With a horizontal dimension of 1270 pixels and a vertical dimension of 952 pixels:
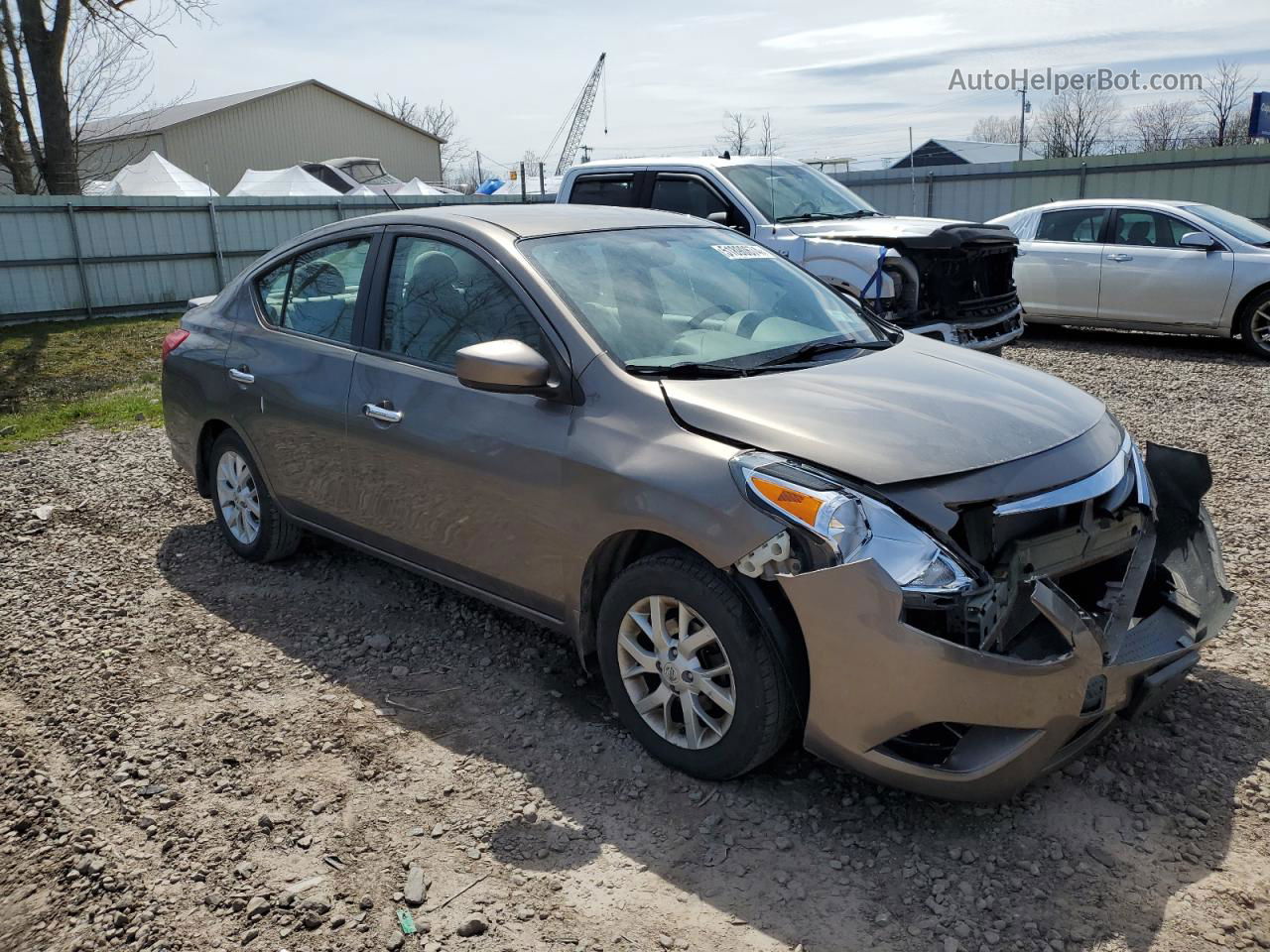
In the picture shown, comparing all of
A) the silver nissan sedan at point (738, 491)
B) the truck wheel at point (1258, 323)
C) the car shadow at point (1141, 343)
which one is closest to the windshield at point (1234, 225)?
the truck wheel at point (1258, 323)

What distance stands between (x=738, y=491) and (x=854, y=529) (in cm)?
35

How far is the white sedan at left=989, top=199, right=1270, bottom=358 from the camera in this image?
10.4 meters

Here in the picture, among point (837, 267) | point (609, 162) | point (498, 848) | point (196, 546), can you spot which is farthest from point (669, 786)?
point (609, 162)

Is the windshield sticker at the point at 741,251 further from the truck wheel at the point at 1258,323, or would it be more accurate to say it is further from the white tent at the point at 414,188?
the white tent at the point at 414,188

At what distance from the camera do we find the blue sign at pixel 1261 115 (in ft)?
94.4

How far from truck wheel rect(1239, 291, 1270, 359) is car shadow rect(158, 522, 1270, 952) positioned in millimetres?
7912

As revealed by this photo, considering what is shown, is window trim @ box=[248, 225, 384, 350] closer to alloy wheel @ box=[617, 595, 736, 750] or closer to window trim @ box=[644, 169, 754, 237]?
alloy wheel @ box=[617, 595, 736, 750]

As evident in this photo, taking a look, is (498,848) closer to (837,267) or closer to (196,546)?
(196,546)

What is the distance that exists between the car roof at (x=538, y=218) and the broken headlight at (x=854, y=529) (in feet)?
5.39

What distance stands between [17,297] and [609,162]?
474 inches

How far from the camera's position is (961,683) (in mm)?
2697

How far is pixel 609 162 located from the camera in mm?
9742

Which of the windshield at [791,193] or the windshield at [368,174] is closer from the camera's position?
the windshield at [791,193]

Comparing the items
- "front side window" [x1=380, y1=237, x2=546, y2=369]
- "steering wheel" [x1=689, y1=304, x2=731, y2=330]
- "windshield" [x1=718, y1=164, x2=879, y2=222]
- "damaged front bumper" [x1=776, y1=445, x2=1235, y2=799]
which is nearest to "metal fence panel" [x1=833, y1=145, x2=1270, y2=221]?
"windshield" [x1=718, y1=164, x2=879, y2=222]
